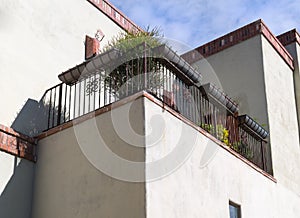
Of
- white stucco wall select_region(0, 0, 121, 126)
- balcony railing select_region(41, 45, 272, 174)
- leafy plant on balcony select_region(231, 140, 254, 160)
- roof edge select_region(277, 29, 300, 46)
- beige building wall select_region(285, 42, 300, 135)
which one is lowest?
leafy plant on balcony select_region(231, 140, 254, 160)

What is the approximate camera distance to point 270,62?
10.2 meters

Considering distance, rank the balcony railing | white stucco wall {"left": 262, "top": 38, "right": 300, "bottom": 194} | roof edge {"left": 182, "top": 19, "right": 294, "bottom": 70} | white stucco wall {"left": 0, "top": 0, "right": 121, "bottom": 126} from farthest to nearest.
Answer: roof edge {"left": 182, "top": 19, "right": 294, "bottom": 70}
white stucco wall {"left": 262, "top": 38, "right": 300, "bottom": 194}
white stucco wall {"left": 0, "top": 0, "right": 121, "bottom": 126}
the balcony railing

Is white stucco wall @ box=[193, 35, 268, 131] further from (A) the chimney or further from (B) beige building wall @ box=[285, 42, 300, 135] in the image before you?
(A) the chimney

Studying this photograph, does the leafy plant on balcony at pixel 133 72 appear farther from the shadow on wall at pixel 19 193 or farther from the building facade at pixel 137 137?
the shadow on wall at pixel 19 193

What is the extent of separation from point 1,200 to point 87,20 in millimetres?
3881

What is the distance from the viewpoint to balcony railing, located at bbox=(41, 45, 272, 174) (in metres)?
7.09

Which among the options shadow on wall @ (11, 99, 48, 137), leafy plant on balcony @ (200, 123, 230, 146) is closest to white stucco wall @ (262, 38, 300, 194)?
leafy plant on balcony @ (200, 123, 230, 146)

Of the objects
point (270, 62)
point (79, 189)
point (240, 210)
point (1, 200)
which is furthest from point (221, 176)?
point (270, 62)

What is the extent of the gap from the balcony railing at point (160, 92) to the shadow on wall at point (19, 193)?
3.00 ft

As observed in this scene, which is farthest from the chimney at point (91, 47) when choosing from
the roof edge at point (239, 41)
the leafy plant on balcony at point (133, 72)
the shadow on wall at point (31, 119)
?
the roof edge at point (239, 41)

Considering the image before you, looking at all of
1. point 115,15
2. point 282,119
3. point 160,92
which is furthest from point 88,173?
point 282,119

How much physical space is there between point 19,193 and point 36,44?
94.8 inches

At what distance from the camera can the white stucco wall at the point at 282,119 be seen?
30.9 ft

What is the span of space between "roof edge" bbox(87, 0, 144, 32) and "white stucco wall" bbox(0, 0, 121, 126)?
38 centimetres
